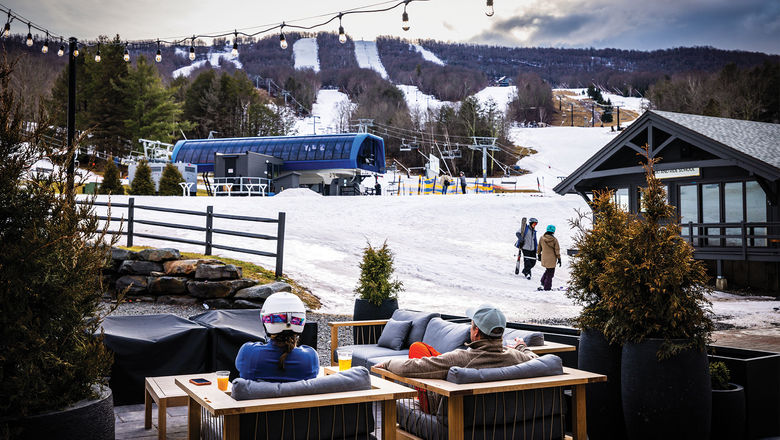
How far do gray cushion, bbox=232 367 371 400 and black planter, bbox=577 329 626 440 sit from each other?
1.81 meters

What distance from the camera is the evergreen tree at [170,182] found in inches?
1183

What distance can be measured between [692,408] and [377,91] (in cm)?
11061

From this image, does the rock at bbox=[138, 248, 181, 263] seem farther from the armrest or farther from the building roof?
the building roof

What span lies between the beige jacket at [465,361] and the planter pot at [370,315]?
131 inches

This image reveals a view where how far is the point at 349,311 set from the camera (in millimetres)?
12094

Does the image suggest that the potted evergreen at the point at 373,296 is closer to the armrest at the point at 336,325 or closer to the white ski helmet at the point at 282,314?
the armrest at the point at 336,325

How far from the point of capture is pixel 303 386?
346cm

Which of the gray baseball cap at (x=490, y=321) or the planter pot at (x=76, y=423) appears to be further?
the gray baseball cap at (x=490, y=321)

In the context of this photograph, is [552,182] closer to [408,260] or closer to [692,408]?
[408,260]

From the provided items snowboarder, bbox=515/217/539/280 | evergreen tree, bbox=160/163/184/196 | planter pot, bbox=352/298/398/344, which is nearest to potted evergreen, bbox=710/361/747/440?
planter pot, bbox=352/298/398/344

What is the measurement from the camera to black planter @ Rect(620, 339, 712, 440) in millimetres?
3973

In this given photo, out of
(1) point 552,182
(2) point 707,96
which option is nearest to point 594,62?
(2) point 707,96

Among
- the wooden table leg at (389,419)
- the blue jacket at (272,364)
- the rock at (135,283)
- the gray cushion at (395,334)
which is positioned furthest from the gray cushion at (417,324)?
the rock at (135,283)

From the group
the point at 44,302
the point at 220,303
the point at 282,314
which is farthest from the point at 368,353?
the point at 220,303
